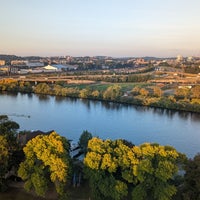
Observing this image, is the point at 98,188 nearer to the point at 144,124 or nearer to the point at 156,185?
the point at 156,185

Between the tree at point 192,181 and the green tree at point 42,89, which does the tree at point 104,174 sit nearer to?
the tree at point 192,181

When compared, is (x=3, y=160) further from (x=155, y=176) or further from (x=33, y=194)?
(x=155, y=176)

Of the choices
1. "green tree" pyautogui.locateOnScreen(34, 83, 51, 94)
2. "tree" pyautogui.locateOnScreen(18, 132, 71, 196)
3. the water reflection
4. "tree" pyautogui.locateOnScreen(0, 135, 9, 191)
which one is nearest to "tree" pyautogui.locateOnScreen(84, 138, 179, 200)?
"tree" pyautogui.locateOnScreen(18, 132, 71, 196)

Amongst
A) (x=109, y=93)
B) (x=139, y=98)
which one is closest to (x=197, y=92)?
(x=139, y=98)

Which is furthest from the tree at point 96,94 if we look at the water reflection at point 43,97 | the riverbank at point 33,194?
the riverbank at point 33,194

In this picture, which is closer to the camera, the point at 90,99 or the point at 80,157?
the point at 80,157

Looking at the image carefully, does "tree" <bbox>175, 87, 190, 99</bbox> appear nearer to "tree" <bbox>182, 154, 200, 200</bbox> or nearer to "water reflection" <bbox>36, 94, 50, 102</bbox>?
"water reflection" <bbox>36, 94, 50, 102</bbox>

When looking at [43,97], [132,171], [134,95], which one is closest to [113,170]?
[132,171]
